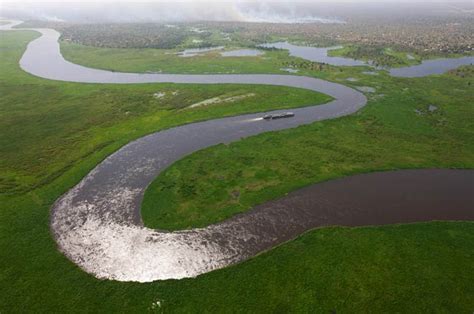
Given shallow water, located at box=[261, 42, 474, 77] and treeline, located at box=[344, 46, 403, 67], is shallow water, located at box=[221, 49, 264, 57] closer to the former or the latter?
shallow water, located at box=[261, 42, 474, 77]

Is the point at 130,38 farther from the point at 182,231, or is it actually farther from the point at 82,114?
the point at 182,231

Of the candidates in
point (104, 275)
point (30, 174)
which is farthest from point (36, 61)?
point (104, 275)

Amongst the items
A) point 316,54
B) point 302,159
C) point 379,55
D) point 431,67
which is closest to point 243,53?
point 316,54

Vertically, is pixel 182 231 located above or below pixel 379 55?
below

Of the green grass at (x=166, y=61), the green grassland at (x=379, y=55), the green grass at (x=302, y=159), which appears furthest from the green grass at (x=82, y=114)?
the green grassland at (x=379, y=55)

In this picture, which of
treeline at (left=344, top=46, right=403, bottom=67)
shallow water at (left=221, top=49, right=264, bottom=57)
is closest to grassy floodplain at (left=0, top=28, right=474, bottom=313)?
treeline at (left=344, top=46, right=403, bottom=67)

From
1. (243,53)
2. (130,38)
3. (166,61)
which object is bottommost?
(166,61)

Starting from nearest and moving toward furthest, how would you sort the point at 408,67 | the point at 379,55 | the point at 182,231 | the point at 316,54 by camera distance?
the point at 182,231
the point at 408,67
the point at 379,55
the point at 316,54
